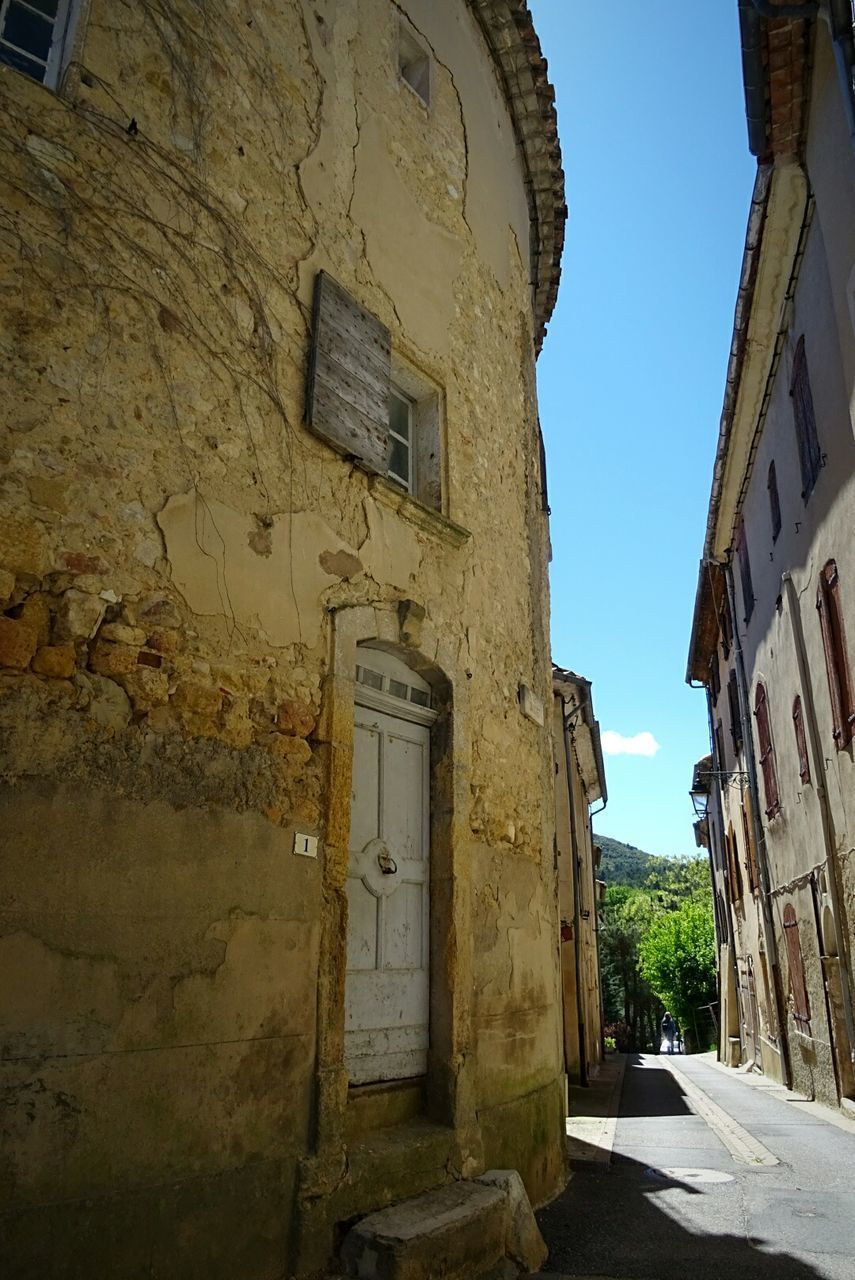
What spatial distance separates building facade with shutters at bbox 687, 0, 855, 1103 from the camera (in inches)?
361

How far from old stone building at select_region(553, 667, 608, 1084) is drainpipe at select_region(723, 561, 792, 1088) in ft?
9.43

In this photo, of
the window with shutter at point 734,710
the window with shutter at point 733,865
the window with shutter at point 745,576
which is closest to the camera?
the window with shutter at point 745,576

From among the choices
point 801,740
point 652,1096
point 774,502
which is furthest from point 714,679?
point 652,1096

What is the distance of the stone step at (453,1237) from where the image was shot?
394 cm

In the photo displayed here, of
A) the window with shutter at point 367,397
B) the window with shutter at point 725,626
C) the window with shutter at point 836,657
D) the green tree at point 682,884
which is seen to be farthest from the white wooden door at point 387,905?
the green tree at point 682,884

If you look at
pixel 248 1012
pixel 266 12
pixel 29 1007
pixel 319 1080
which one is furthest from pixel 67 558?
pixel 266 12

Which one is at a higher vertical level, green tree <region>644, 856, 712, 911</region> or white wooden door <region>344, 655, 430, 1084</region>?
green tree <region>644, 856, 712, 911</region>

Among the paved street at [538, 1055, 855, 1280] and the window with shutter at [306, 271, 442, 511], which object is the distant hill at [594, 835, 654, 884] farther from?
the window with shutter at [306, 271, 442, 511]

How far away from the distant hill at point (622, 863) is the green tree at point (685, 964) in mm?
60899

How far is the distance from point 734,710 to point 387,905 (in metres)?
14.7

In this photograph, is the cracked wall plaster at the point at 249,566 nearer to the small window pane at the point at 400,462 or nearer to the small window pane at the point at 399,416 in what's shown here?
the small window pane at the point at 400,462

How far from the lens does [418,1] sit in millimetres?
7504

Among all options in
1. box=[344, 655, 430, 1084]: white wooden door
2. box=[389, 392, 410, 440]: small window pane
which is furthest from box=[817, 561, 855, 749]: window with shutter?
box=[344, 655, 430, 1084]: white wooden door

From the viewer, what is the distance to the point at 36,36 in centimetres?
442
